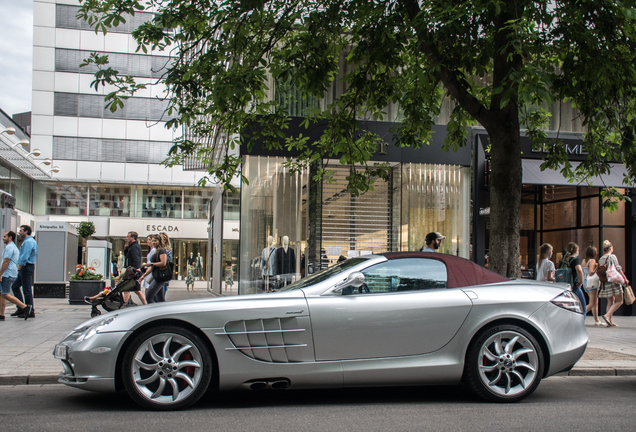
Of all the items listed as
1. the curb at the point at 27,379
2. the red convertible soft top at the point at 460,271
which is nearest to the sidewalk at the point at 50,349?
the curb at the point at 27,379

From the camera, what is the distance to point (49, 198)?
38875 mm

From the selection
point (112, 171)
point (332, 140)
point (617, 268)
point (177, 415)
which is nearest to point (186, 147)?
point (332, 140)

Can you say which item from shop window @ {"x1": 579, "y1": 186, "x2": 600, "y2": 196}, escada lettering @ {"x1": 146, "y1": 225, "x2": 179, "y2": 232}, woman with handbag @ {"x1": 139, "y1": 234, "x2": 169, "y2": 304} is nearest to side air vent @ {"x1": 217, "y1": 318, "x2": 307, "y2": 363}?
woman with handbag @ {"x1": 139, "y1": 234, "x2": 169, "y2": 304}

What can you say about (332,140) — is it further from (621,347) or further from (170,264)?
(621,347)

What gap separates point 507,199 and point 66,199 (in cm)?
Answer: 3617

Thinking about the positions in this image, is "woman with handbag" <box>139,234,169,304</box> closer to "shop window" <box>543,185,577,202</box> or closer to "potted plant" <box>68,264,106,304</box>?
"potted plant" <box>68,264,106,304</box>

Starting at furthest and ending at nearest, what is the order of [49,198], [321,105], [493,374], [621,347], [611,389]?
[49,198], [321,105], [621,347], [611,389], [493,374]

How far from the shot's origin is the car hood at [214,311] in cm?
498

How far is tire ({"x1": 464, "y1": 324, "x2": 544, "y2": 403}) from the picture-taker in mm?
5344

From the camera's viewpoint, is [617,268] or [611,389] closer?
[611,389]

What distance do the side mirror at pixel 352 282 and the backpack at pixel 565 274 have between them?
8310mm

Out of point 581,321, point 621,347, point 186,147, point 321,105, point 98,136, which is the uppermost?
point 98,136

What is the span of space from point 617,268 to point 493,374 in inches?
340

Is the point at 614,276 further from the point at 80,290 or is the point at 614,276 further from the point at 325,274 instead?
the point at 80,290
